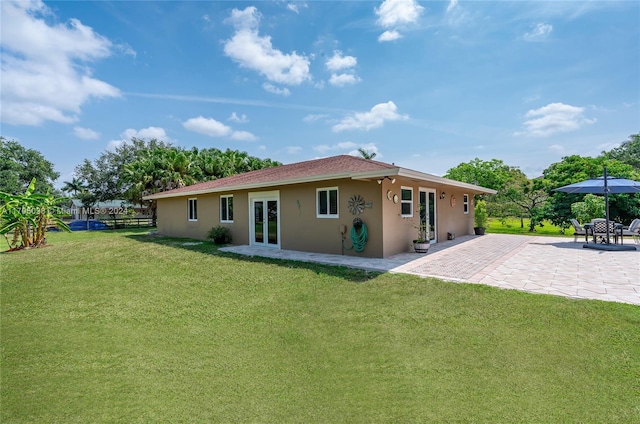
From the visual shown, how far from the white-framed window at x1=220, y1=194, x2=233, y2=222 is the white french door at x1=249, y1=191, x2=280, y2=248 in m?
1.55

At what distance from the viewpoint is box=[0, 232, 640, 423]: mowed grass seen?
231 cm

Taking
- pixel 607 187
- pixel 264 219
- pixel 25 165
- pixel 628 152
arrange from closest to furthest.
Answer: pixel 607 187, pixel 264 219, pixel 628 152, pixel 25 165

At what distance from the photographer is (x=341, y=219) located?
30.9 feet

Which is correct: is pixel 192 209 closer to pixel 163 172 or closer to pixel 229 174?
pixel 163 172

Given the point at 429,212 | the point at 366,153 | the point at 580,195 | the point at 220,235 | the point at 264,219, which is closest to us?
the point at 429,212

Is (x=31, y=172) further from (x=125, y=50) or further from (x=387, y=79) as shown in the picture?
(x=387, y=79)

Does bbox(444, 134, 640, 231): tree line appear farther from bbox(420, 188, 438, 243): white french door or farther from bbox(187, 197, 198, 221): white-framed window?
bbox(187, 197, 198, 221): white-framed window

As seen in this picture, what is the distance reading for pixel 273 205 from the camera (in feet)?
37.9

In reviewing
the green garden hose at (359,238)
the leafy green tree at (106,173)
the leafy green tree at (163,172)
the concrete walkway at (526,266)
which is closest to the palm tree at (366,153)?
the leafy green tree at (163,172)

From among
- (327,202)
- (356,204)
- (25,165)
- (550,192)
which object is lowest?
(356,204)

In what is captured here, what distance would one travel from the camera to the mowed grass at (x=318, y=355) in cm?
231

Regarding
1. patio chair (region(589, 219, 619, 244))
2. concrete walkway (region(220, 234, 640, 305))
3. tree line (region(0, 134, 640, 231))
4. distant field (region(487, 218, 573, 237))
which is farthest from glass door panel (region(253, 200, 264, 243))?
distant field (region(487, 218, 573, 237))

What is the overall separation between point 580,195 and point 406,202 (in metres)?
11.5

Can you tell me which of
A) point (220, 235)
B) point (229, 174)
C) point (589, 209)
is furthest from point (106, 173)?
point (589, 209)
